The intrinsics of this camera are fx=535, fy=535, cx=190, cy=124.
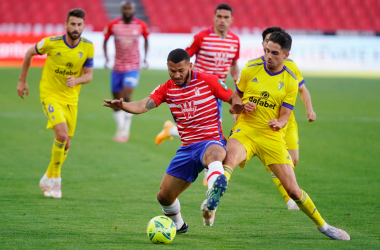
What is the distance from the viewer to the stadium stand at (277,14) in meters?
30.4

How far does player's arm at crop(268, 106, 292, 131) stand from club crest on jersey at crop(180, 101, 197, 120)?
748 millimetres

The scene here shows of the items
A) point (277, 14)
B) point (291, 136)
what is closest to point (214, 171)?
point (291, 136)

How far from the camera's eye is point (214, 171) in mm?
4711

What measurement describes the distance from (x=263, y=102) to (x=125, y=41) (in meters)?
6.83

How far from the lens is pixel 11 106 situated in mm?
15062

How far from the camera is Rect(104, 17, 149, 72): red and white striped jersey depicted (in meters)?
11.7

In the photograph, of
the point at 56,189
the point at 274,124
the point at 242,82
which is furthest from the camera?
the point at 56,189

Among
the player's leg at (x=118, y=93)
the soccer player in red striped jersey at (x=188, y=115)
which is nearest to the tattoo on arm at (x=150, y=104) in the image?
the soccer player in red striped jersey at (x=188, y=115)

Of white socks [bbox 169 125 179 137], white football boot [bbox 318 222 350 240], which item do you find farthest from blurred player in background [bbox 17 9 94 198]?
white football boot [bbox 318 222 350 240]

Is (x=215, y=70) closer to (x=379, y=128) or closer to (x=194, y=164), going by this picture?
(x=194, y=164)

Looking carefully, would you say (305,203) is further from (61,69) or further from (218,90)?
(61,69)

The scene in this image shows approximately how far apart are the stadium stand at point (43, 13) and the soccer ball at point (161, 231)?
23225 mm

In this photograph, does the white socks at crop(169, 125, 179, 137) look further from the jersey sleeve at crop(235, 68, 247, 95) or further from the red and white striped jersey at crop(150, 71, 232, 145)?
the red and white striped jersey at crop(150, 71, 232, 145)

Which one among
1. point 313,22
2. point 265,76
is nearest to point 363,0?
point 313,22
